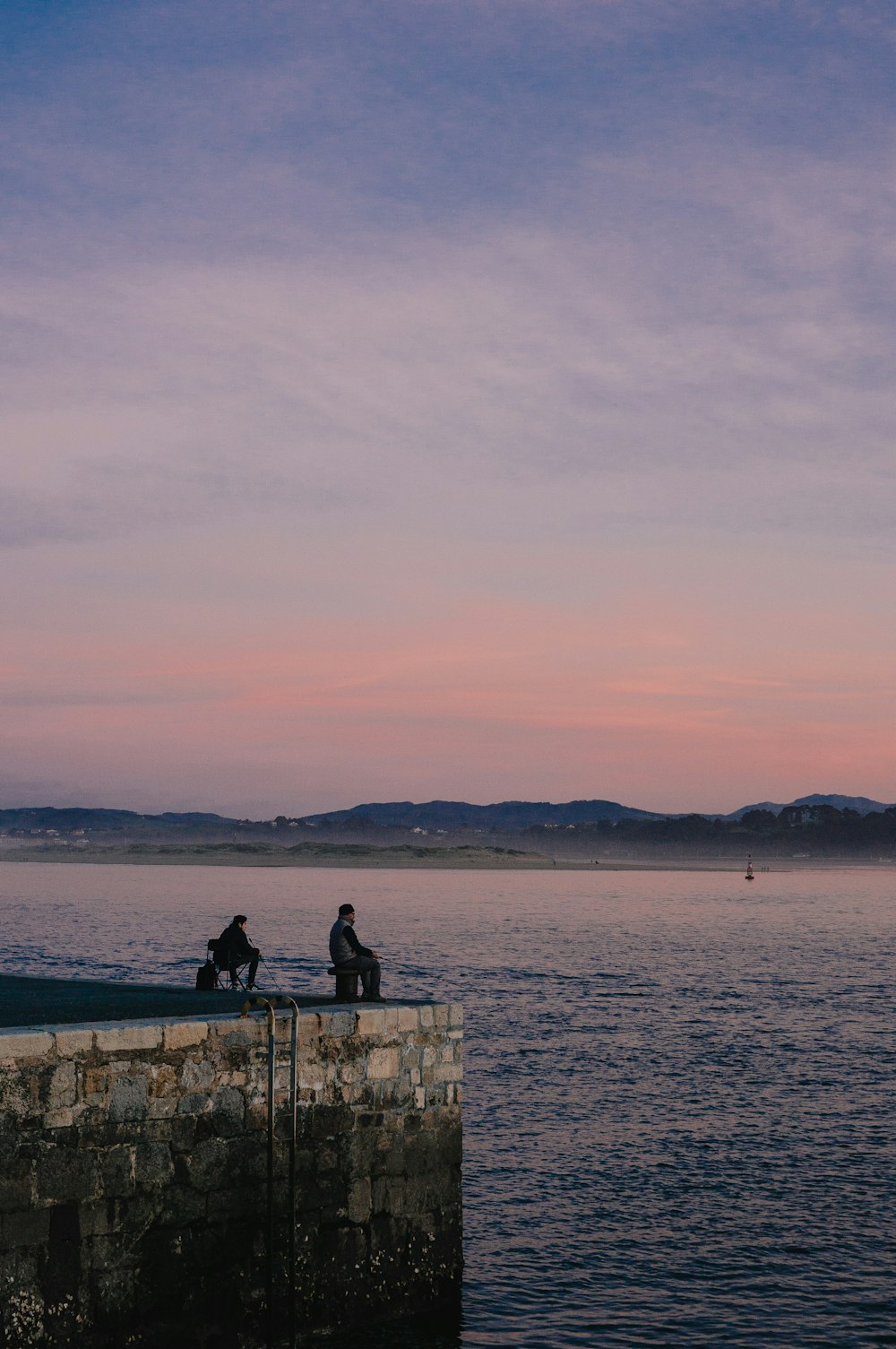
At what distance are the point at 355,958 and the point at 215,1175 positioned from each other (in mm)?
4450

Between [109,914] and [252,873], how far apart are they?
97491mm

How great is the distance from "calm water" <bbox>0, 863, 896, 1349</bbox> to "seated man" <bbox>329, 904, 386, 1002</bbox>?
419cm

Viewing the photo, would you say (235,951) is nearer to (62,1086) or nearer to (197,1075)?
(197,1075)

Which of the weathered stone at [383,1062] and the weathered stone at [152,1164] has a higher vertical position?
the weathered stone at [383,1062]

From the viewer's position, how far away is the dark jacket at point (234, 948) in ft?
81.0

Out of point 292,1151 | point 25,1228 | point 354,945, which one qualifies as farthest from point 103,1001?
point 25,1228

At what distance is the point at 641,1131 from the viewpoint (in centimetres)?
2672

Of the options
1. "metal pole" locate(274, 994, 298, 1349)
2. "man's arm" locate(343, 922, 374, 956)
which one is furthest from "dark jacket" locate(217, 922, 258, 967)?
"metal pole" locate(274, 994, 298, 1349)

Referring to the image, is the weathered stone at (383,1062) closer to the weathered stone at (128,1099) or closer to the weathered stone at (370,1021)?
the weathered stone at (370,1021)

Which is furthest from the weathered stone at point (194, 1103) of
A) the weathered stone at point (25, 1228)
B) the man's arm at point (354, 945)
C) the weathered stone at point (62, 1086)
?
the man's arm at point (354, 945)

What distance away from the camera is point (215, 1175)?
604 inches

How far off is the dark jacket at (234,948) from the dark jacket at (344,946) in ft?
16.0

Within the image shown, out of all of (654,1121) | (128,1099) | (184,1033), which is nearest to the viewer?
(128,1099)

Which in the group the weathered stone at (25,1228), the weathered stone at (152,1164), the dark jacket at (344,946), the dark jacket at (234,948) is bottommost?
the weathered stone at (25,1228)
